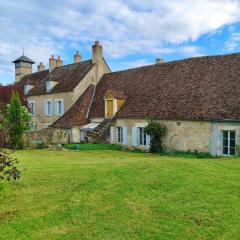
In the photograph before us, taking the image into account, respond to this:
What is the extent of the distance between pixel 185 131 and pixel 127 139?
218 inches

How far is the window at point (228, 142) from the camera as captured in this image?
766 inches

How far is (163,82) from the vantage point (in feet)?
85.2

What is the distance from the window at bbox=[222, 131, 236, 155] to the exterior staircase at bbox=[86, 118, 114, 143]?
991 cm

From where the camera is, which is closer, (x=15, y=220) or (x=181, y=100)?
(x=15, y=220)

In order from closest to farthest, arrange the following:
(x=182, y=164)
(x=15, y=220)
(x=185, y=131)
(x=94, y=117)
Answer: (x=15, y=220) < (x=182, y=164) < (x=185, y=131) < (x=94, y=117)

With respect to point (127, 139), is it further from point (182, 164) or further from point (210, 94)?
point (182, 164)

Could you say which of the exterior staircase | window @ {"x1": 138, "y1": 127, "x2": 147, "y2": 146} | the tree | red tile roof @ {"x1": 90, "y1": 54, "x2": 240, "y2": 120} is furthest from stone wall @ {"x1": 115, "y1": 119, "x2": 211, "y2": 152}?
the tree

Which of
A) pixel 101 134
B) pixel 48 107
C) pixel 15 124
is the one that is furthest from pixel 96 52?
pixel 15 124

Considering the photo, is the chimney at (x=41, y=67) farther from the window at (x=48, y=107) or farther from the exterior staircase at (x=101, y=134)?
the exterior staircase at (x=101, y=134)

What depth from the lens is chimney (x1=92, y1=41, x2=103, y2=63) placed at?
33.1m

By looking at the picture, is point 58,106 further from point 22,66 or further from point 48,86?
point 22,66

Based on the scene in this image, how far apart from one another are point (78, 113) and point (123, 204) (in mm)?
22813

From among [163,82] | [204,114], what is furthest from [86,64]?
[204,114]

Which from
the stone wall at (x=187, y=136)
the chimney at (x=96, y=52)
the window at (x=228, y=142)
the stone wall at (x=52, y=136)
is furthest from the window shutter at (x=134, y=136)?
the chimney at (x=96, y=52)
